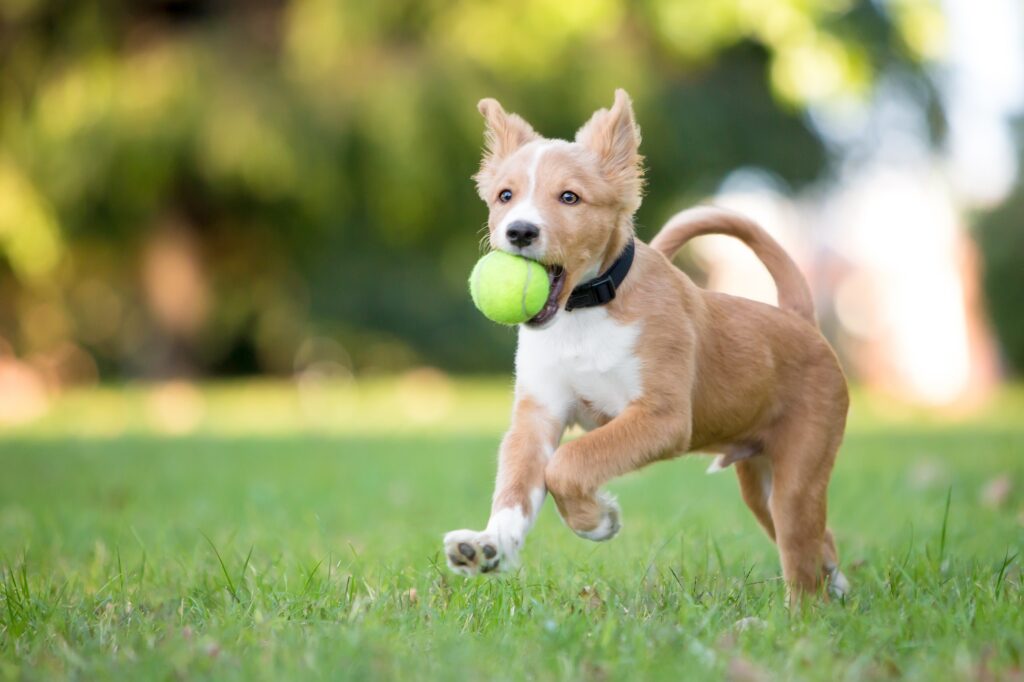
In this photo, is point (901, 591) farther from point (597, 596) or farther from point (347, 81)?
point (347, 81)

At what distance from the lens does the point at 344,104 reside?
45.8 feet

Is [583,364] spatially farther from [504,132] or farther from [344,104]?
[344,104]

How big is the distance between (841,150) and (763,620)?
14.2 metres

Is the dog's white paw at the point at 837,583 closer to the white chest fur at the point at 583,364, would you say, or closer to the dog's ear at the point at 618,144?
the white chest fur at the point at 583,364

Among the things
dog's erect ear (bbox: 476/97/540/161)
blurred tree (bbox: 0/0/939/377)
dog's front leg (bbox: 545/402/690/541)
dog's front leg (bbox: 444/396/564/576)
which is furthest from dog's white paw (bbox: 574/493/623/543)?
blurred tree (bbox: 0/0/939/377)

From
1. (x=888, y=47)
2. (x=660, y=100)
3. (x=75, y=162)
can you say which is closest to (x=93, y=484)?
(x=75, y=162)

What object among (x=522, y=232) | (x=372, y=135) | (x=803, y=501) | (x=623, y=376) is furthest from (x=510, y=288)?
(x=372, y=135)

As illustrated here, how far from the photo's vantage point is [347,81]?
1401 cm

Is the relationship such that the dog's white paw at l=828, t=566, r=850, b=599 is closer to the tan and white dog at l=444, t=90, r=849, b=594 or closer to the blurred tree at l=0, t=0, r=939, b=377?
the tan and white dog at l=444, t=90, r=849, b=594

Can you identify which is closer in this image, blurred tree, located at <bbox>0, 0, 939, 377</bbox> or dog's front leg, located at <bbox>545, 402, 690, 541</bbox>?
dog's front leg, located at <bbox>545, 402, 690, 541</bbox>

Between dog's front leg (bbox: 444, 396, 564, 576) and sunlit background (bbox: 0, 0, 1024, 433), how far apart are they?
25.6 ft

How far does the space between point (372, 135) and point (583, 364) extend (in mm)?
10944

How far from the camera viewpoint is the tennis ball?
3.26 metres

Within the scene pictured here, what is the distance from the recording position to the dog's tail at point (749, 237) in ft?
13.9
